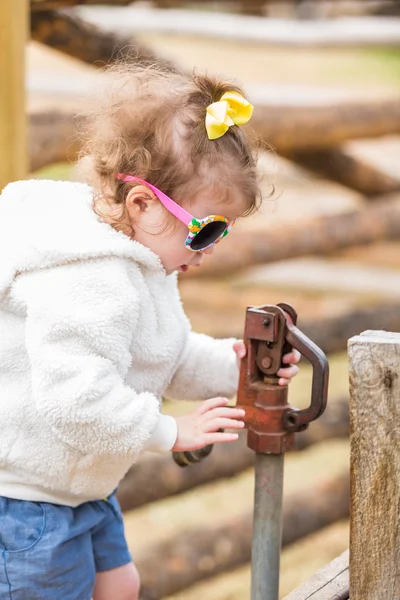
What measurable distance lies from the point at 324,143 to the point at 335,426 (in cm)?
176

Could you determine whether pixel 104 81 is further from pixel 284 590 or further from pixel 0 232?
pixel 284 590

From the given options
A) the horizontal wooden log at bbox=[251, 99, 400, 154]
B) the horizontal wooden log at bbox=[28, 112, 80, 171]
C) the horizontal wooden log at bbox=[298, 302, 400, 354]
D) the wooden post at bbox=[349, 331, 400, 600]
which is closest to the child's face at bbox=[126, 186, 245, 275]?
the wooden post at bbox=[349, 331, 400, 600]

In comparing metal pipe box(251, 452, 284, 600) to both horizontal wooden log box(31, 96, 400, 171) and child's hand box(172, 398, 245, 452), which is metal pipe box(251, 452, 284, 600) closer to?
child's hand box(172, 398, 245, 452)

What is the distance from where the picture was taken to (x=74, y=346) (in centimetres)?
163

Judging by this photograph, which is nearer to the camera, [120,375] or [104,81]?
[120,375]

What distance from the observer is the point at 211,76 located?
1.87m

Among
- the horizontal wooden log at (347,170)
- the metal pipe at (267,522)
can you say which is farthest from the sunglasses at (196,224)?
the horizontal wooden log at (347,170)

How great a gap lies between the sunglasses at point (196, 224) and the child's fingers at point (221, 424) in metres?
0.33

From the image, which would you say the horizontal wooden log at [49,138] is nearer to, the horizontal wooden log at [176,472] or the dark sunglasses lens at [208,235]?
the horizontal wooden log at [176,472]

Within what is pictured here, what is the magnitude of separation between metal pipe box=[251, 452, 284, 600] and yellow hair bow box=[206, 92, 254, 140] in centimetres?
63

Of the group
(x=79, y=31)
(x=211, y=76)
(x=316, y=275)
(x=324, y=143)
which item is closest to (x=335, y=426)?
(x=324, y=143)

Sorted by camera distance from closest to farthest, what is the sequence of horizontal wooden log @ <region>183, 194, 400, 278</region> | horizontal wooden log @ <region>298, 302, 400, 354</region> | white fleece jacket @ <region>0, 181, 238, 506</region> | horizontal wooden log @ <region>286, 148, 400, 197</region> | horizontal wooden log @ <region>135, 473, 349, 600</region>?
1. white fleece jacket @ <region>0, 181, 238, 506</region>
2. horizontal wooden log @ <region>135, 473, 349, 600</region>
3. horizontal wooden log @ <region>183, 194, 400, 278</region>
4. horizontal wooden log @ <region>298, 302, 400, 354</region>
5. horizontal wooden log @ <region>286, 148, 400, 197</region>

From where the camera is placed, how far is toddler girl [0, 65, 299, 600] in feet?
5.40

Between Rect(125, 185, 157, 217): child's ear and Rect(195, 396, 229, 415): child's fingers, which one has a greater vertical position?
Rect(125, 185, 157, 217): child's ear
